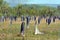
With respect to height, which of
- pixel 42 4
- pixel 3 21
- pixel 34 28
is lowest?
pixel 34 28

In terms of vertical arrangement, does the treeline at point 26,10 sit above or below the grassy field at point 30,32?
above

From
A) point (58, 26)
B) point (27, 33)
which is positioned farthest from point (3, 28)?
point (58, 26)

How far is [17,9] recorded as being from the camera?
2025 millimetres

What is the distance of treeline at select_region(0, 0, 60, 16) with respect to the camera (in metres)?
2.00

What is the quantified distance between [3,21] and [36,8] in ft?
1.96

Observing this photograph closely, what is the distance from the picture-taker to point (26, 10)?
2.03m

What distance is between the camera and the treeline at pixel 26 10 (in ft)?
6.57

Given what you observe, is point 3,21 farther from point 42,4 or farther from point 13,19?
point 42,4

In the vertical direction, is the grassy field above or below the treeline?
below

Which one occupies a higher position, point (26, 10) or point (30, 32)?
point (26, 10)

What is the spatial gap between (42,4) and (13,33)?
2.28 feet

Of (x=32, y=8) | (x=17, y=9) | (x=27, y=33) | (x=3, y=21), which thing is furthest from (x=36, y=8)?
(x=3, y=21)

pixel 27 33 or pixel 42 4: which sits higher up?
pixel 42 4

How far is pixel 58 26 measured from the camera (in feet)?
6.55
